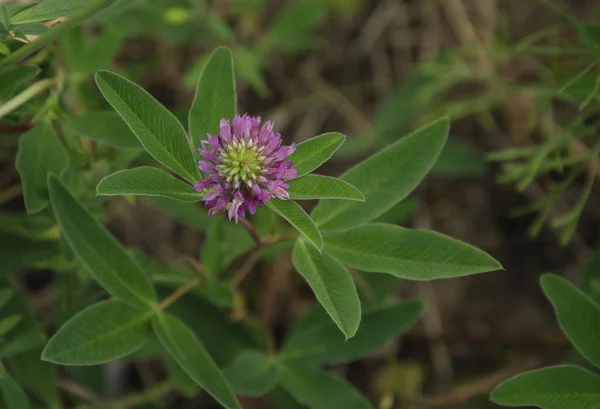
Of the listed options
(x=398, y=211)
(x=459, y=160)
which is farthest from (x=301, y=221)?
(x=459, y=160)

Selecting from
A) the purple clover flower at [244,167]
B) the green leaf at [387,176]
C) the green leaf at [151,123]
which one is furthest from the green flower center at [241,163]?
the green leaf at [387,176]

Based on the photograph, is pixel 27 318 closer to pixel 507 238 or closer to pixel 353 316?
pixel 353 316

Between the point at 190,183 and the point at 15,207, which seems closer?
the point at 190,183

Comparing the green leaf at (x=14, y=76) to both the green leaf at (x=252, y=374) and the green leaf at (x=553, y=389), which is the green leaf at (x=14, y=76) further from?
the green leaf at (x=553, y=389)

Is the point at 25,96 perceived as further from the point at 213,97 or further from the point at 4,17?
the point at 213,97

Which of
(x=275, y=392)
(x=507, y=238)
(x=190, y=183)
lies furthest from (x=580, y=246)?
(x=190, y=183)

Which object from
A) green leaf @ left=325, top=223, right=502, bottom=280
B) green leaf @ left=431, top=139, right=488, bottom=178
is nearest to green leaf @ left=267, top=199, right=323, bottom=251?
green leaf @ left=325, top=223, right=502, bottom=280
